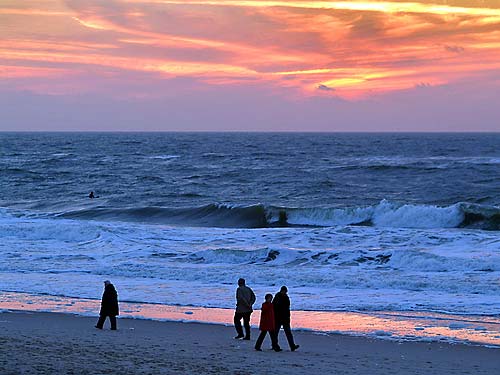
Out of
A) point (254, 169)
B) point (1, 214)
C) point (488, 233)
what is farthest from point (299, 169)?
point (488, 233)

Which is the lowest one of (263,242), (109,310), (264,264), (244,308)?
(264,264)

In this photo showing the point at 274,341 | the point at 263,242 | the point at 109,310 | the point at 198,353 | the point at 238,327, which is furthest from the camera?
the point at 263,242

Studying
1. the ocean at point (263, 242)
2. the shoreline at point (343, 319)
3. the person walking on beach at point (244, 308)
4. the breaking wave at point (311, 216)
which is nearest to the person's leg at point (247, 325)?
the person walking on beach at point (244, 308)

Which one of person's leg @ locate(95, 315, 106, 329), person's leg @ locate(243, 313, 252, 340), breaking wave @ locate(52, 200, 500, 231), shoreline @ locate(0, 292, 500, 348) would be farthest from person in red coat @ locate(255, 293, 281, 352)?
breaking wave @ locate(52, 200, 500, 231)

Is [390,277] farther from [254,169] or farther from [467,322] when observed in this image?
[254,169]

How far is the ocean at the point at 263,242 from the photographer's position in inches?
826

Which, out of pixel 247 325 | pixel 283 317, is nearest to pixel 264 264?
pixel 247 325

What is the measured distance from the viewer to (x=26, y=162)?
89.2 meters

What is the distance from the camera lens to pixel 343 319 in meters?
17.2

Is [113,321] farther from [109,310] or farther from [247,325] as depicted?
[247,325]

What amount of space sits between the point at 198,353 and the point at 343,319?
507 cm

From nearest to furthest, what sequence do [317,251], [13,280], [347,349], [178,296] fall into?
[347,349] < [178,296] < [13,280] < [317,251]

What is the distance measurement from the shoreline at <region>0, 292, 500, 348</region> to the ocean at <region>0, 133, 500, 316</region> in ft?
2.49

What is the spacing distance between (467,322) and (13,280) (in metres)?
13.2
